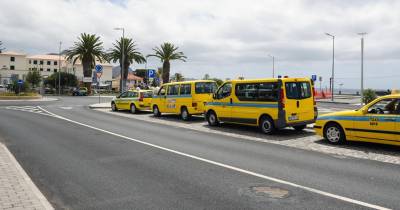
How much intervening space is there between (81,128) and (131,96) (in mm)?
9629

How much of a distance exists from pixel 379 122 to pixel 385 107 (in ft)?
1.46

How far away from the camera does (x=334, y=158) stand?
30.7ft

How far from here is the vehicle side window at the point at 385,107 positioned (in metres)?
10.0

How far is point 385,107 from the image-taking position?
33.7 ft

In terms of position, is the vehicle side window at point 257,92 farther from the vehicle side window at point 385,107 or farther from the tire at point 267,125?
the vehicle side window at point 385,107

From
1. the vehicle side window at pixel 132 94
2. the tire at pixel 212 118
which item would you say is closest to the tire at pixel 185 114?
the tire at pixel 212 118

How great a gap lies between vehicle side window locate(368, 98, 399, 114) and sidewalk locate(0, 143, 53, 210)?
27.8 ft

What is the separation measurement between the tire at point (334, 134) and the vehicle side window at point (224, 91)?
15.5 ft

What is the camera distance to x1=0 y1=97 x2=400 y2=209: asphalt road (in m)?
5.86

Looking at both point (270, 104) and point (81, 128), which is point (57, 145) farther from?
point (270, 104)

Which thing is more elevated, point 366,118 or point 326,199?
point 366,118

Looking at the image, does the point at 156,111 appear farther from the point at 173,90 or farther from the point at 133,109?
the point at 133,109

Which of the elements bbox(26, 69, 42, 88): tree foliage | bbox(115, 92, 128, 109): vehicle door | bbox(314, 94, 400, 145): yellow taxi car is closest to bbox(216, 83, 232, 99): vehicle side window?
bbox(314, 94, 400, 145): yellow taxi car

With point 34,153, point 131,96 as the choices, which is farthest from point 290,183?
point 131,96
